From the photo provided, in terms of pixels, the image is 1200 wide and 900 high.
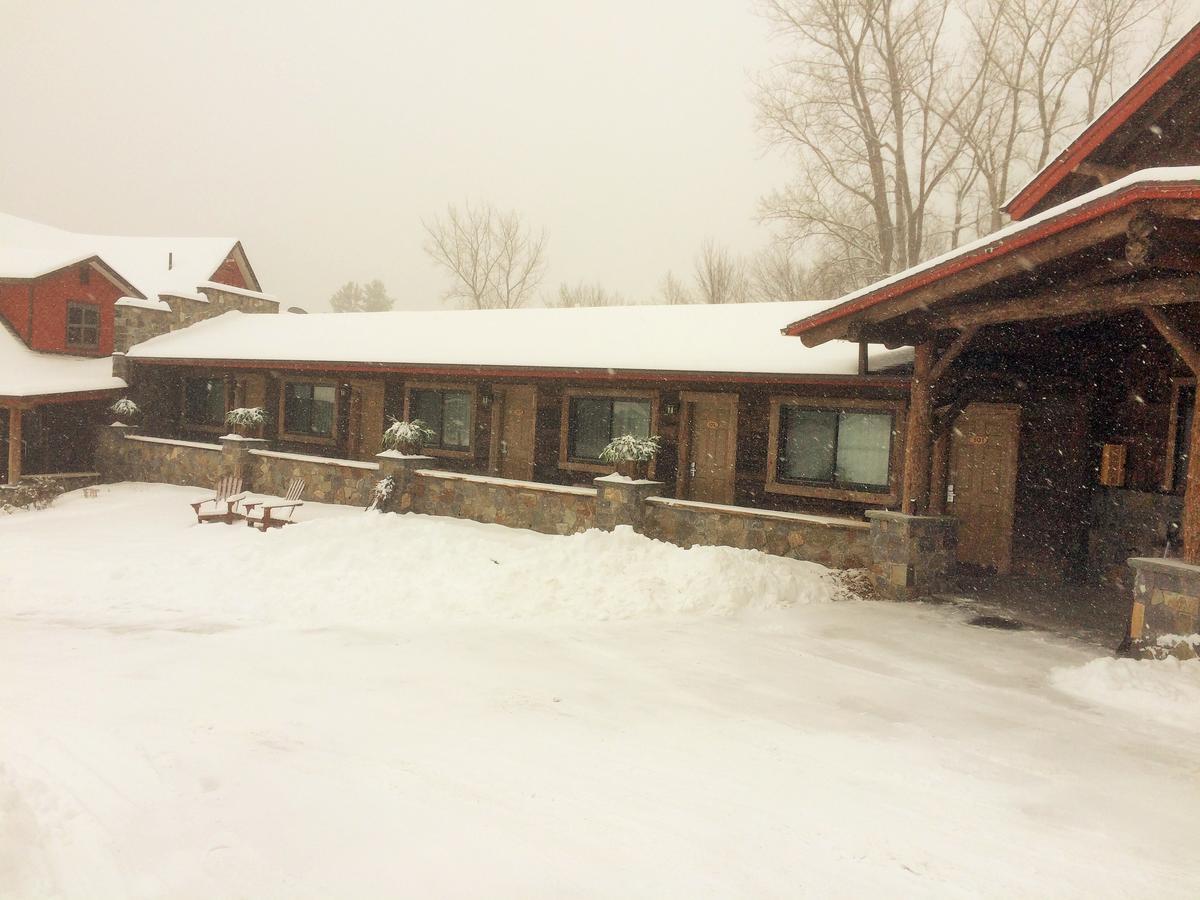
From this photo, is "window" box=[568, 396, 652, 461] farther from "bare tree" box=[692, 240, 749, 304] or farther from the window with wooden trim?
"bare tree" box=[692, 240, 749, 304]

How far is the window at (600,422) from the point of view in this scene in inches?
551

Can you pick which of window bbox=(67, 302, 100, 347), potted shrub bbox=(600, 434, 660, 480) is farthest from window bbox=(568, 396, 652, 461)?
window bbox=(67, 302, 100, 347)

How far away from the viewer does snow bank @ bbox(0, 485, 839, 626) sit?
27.3 feet

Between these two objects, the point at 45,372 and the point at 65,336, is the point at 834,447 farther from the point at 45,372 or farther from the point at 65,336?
the point at 65,336

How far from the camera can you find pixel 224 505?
13742 millimetres

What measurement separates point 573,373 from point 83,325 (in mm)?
15738

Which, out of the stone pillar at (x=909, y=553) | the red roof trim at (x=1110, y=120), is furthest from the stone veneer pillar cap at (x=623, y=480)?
the red roof trim at (x=1110, y=120)

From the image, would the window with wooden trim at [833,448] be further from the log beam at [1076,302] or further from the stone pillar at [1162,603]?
the stone pillar at [1162,603]

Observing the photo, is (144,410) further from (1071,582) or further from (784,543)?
(1071,582)

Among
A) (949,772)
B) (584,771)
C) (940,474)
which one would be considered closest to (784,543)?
(940,474)

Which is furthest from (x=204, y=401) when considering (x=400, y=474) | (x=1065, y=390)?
(x=1065, y=390)

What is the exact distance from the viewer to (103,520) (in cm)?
1362

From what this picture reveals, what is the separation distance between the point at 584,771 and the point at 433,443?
1245 centimetres

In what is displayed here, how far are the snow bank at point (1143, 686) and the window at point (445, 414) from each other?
11870 millimetres
